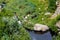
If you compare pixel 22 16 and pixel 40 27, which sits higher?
pixel 40 27

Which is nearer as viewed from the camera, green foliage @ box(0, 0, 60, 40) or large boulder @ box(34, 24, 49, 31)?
green foliage @ box(0, 0, 60, 40)

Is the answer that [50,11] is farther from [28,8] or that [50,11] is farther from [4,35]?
[4,35]

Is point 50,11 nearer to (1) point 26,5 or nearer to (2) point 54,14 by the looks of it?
(2) point 54,14

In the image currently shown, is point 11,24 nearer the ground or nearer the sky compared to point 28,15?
nearer the sky

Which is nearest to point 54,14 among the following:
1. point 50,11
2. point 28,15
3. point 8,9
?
point 50,11

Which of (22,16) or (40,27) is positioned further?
(22,16)

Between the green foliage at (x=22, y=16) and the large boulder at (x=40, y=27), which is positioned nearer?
the green foliage at (x=22, y=16)

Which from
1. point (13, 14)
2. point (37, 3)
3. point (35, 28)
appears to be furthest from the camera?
point (37, 3)

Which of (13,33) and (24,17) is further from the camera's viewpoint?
(24,17)

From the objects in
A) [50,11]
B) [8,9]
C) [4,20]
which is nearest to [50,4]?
[50,11]

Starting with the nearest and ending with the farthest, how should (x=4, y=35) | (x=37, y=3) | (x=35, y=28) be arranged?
(x=4, y=35), (x=35, y=28), (x=37, y=3)
